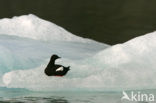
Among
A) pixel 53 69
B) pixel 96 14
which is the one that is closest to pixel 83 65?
pixel 53 69

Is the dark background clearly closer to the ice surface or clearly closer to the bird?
the ice surface

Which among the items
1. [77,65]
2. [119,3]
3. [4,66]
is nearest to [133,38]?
[119,3]

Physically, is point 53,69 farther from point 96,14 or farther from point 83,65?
point 96,14

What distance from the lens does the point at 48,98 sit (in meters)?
1.99

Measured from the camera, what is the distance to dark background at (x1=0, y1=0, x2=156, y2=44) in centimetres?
212

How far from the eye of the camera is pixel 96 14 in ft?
6.98

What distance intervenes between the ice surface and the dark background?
85 mm

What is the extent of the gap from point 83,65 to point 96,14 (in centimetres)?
33

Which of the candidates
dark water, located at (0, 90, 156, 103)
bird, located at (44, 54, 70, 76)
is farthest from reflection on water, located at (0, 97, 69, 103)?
bird, located at (44, 54, 70, 76)

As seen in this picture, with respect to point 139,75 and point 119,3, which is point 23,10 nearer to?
point 119,3

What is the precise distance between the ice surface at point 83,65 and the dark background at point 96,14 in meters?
0.08

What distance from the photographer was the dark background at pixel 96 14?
212 cm

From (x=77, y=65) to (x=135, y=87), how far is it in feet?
1.15

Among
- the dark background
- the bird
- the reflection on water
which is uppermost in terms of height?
the dark background
